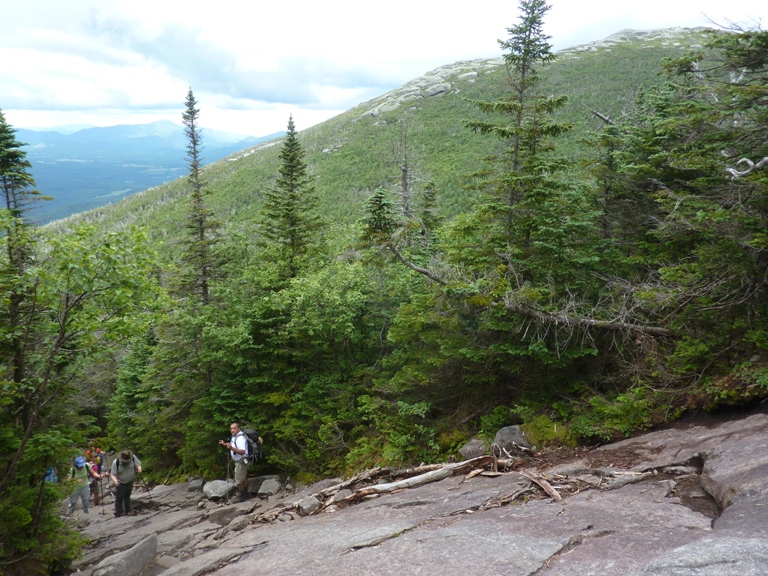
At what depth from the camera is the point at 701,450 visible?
6.79m

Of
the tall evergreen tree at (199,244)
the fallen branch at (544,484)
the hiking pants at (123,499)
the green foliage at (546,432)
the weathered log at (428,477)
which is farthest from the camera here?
the tall evergreen tree at (199,244)

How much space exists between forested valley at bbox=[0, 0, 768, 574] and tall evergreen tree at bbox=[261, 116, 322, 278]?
4.6 inches

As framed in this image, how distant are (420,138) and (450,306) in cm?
6627

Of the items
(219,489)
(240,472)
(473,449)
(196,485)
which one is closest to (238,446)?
(240,472)

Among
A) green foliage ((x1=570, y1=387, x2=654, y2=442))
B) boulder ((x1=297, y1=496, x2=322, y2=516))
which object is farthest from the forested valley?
boulder ((x1=297, y1=496, x2=322, y2=516))

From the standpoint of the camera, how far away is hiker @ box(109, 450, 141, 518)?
12211mm

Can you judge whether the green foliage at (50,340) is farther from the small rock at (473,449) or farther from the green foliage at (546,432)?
the green foliage at (546,432)

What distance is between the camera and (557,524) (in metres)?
5.46

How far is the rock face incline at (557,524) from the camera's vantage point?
4.39 metres

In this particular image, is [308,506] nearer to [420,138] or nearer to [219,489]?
[219,489]

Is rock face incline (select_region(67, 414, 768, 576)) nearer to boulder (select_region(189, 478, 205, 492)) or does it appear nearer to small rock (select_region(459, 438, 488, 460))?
small rock (select_region(459, 438, 488, 460))

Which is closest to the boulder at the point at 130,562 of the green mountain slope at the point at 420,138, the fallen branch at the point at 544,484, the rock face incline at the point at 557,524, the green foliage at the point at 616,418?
the rock face incline at the point at 557,524

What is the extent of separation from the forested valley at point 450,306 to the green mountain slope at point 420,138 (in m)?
32.6

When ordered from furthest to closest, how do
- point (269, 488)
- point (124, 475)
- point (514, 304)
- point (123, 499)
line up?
point (269, 488) < point (123, 499) < point (124, 475) < point (514, 304)
